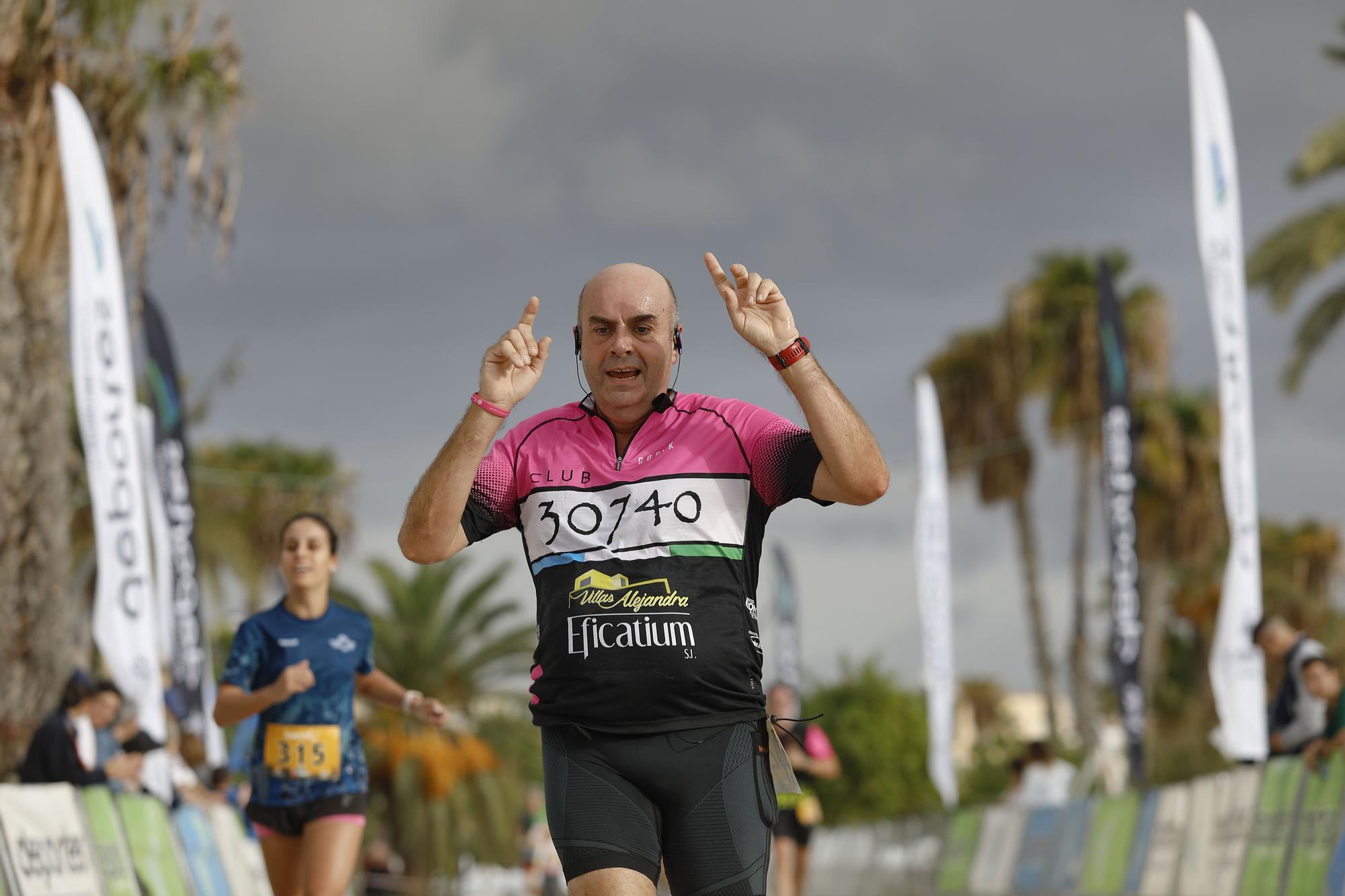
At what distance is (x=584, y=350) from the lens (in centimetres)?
379

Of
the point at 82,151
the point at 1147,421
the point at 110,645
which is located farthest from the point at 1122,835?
the point at 1147,421

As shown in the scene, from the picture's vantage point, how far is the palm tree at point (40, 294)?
12.8m

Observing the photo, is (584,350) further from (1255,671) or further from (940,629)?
(940,629)

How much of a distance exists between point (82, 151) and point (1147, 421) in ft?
102

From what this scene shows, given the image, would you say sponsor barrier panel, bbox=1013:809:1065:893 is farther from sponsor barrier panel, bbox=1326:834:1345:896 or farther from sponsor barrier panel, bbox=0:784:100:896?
sponsor barrier panel, bbox=0:784:100:896

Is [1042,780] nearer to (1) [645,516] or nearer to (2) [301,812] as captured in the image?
(2) [301,812]

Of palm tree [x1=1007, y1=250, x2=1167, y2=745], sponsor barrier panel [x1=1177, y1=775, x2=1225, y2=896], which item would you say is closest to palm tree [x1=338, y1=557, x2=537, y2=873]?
palm tree [x1=1007, y1=250, x2=1167, y2=745]

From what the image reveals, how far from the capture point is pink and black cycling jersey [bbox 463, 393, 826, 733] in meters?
3.59

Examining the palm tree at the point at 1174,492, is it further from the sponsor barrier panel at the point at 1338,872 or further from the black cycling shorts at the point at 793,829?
the sponsor barrier panel at the point at 1338,872

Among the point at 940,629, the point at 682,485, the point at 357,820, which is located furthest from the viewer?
the point at 940,629

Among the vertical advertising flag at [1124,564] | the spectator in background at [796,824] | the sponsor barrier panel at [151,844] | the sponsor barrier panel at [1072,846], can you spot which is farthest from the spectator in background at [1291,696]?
the sponsor barrier panel at [151,844]

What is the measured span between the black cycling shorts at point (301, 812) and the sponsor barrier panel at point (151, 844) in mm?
3463

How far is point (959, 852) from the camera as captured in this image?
18078mm

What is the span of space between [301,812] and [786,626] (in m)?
24.0
